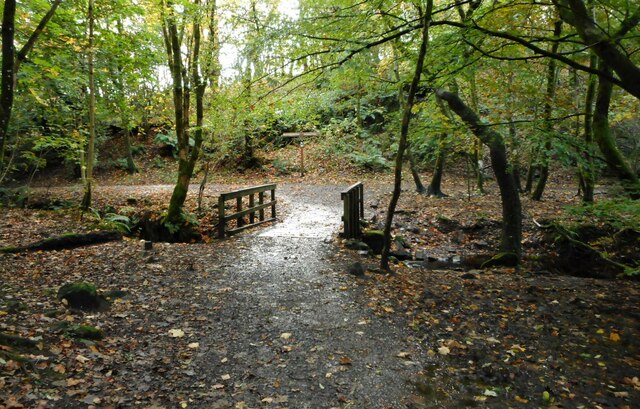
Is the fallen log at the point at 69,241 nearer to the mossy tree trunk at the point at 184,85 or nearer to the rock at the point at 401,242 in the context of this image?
the mossy tree trunk at the point at 184,85

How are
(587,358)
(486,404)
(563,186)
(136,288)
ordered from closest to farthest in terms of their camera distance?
1. (486,404)
2. (587,358)
3. (136,288)
4. (563,186)

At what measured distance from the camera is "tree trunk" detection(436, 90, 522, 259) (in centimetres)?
817

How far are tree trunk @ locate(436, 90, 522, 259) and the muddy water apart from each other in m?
3.83

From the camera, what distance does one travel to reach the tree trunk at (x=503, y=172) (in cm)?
817

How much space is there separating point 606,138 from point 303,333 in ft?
21.3

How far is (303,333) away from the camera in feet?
16.2

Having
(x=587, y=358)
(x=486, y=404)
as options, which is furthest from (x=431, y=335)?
(x=587, y=358)

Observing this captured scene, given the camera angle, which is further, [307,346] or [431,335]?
[431,335]

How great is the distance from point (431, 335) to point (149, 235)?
29.7 feet

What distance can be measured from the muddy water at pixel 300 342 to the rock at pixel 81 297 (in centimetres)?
152

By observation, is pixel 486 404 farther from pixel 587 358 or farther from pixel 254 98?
pixel 254 98

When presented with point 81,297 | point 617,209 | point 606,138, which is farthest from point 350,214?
point 81,297

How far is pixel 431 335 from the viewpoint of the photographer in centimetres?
A: 504

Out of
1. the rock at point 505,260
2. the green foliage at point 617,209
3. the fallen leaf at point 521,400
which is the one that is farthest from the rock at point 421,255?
the fallen leaf at point 521,400
